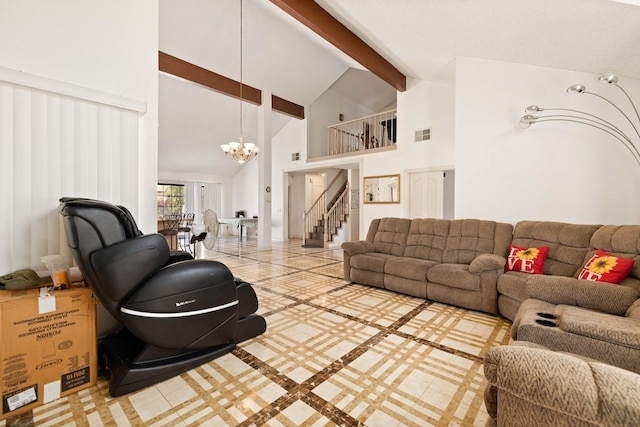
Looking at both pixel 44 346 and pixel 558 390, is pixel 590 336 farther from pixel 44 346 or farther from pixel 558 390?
pixel 44 346

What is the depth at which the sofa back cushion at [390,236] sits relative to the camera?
4.14 metres

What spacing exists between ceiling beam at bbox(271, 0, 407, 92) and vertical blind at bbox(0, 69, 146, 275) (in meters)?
3.24

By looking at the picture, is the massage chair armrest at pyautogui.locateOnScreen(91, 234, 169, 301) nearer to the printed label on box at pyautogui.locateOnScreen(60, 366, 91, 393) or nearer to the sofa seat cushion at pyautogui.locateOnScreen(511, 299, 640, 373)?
the printed label on box at pyautogui.locateOnScreen(60, 366, 91, 393)

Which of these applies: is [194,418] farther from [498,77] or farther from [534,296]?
[498,77]

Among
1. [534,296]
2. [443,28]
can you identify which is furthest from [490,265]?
[443,28]

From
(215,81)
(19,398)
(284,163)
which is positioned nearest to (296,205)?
(284,163)

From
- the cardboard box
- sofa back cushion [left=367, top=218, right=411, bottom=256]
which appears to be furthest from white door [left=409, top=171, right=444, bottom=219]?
the cardboard box

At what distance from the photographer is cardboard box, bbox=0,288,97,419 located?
1.46 m

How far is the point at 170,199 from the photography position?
10.9 meters

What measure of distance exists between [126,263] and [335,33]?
188 inches

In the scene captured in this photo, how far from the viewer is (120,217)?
1558 millimetres

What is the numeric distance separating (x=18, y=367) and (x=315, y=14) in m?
5.19

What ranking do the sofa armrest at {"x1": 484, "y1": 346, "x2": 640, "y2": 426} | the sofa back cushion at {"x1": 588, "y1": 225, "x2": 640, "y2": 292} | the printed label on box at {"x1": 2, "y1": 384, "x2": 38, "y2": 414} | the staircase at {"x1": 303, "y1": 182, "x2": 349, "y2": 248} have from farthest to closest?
the staircase at {"x1": 303, "y1": 182, "x2": 349, "y2": 248}
the sofa back cushion at {"x1": 588, "y1": 225, "x2": 640, "y2": 292}
the printed label on box at {"x1": 2, "y1": 384, "x2": 38, "y2": 414}
the sofa armrest at {"x1": 484, "y1": 346, "x2": 640, "y2": 426}

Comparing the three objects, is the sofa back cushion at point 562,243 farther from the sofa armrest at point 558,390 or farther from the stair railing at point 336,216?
the stair railing at point 336,216
